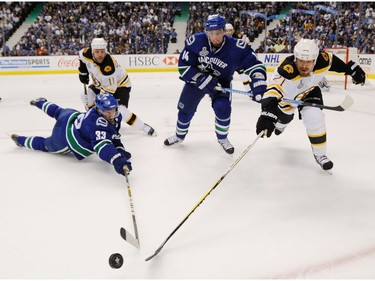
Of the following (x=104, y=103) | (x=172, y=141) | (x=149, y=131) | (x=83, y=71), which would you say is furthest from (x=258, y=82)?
(x=83, y=71)

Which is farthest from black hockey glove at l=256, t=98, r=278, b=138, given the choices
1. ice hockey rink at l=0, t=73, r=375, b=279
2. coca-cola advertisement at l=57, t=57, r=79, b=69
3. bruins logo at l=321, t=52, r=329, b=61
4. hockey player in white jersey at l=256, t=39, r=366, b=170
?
coca-cola advertisement at l=57, t=57, r=79, b=69

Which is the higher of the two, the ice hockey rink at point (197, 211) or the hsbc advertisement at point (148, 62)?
the ice hockey rink at point (197, 211)

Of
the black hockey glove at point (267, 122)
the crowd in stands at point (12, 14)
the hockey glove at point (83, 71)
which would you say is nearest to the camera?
the black hockey glove at point (267, 122)

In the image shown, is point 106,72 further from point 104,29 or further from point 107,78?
point 104,29

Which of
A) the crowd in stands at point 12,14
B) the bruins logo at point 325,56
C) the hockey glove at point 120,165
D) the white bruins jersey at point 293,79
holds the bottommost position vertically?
the crowd in stands at point 12,14

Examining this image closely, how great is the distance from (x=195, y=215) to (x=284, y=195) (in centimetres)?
64

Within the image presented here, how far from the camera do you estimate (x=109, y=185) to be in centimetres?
267

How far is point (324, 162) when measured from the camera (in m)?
2.88

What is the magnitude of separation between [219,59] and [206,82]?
0.67ft

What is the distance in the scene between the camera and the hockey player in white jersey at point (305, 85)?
2.51 meters

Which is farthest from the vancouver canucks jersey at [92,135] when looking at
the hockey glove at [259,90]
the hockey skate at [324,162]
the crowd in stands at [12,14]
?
the crowd in stands at [12,14]

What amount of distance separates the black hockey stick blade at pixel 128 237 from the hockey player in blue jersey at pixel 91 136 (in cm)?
71

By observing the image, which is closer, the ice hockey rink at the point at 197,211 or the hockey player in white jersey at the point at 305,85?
the ice hockey rink at the point at 197,211

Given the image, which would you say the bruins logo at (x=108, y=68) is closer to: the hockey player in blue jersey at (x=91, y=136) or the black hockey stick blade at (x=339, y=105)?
the hockey player in blue jersey at (x=91, y=136)
